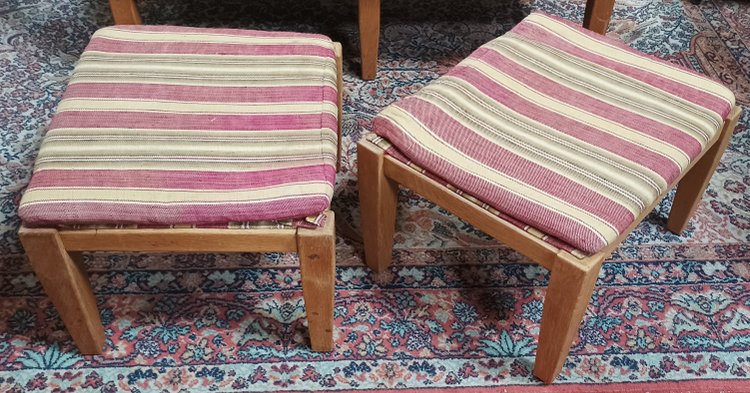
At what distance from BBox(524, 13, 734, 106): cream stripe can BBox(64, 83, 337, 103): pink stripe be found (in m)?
0.51

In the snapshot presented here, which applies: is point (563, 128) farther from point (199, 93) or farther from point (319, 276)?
point (199, 93)

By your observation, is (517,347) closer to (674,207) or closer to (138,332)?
(674,207)

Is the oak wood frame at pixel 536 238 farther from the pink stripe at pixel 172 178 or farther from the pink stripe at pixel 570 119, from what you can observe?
the pink stripe at pixel 172 178

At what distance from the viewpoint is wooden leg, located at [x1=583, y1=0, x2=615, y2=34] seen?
195cm

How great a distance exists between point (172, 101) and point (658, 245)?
109 centimetres

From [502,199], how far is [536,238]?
0.27 feet

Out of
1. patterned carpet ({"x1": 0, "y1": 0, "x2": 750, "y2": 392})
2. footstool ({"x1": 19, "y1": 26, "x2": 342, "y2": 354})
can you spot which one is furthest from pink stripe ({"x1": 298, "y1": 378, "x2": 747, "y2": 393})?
footstool ({"x1": 19, "y1": 26, "x2": 342, "y2": 354})

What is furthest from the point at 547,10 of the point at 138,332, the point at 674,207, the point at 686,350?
the point at 138,332

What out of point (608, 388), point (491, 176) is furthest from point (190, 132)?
point (608, 388)

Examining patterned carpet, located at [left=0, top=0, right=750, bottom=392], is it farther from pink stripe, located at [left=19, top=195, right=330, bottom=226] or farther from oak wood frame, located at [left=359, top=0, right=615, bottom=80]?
pink stripe, located at [left=19, top=195, right=330, bottom=226]

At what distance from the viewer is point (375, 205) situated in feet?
4.79

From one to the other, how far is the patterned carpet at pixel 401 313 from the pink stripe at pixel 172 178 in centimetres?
42

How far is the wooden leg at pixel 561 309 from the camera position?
46.6 inches

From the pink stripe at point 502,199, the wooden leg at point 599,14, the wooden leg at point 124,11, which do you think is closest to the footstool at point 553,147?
the pink stripe at point 502,199
